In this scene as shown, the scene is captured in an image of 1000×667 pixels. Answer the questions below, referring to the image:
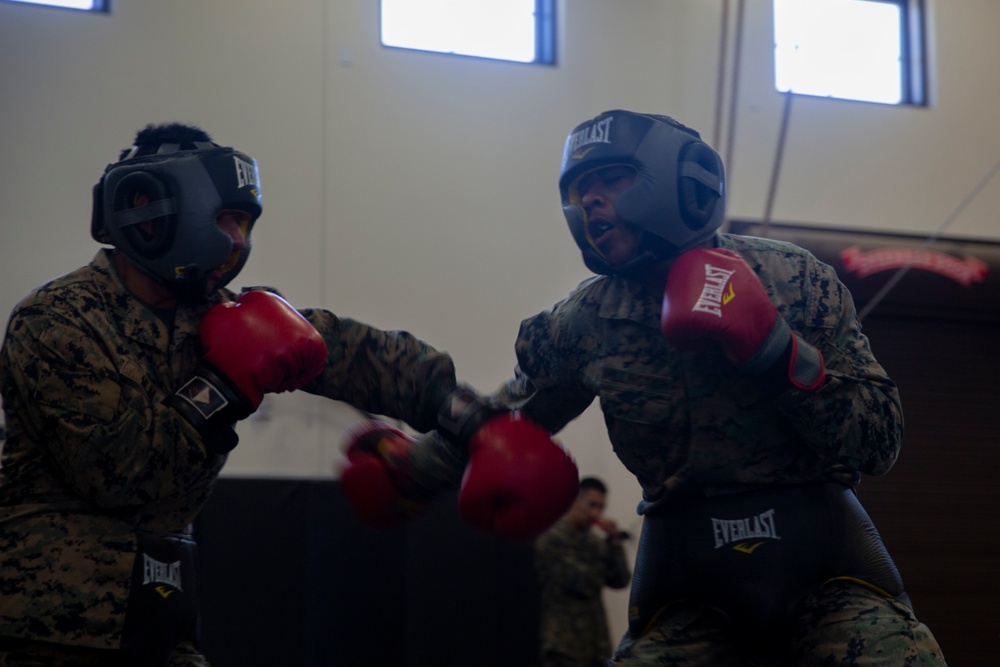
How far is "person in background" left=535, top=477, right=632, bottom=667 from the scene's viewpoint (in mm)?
5387

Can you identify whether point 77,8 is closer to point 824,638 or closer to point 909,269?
point 909,269

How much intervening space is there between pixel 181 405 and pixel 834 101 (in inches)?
223

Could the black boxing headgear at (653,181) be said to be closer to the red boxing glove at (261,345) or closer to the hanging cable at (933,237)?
the red boxing glove at (261,345)

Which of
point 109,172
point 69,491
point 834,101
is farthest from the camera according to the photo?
point 834,101

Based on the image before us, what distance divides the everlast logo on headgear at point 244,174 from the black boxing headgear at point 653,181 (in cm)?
80

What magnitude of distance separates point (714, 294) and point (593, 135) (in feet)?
1.96

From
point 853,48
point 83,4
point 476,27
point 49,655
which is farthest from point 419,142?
point 49,655

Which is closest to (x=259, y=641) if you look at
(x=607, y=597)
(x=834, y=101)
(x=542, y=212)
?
(x=607, y=597)

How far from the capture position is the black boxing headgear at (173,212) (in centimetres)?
246

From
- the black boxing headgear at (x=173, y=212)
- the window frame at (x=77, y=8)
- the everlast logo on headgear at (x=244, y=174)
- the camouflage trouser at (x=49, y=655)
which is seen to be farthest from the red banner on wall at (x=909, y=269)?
the camouflage trouser at (x=49, y=655)

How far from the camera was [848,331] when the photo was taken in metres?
2.59

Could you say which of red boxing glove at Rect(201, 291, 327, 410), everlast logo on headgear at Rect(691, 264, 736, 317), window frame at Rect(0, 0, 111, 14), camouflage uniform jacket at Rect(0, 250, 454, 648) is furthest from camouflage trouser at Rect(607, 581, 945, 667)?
window frame at Rect(0, 0, 111, 14)

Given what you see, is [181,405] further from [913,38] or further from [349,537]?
[913,38]

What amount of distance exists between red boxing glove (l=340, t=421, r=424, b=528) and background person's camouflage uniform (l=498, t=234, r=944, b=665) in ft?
1.71
